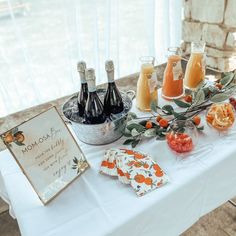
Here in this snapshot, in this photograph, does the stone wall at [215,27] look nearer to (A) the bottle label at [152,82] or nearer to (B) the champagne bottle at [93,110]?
(A) the bottle label at [152,82]

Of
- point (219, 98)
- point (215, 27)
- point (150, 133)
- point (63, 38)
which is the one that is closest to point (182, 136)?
point (150, 133)

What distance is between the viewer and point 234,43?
67.6 inches

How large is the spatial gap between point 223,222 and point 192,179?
67 cm

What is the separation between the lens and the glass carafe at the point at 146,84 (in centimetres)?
86

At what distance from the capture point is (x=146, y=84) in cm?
88

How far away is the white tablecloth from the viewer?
568 millimetres

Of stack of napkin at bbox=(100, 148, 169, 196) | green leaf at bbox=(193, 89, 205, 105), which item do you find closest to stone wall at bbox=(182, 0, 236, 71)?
green leaf at bbox=(193, 89, 205, 105)

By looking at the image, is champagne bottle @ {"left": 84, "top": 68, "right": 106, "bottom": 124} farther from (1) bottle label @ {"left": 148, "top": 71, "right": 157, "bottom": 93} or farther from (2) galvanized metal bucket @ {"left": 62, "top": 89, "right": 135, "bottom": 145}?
(1) bottle label @ {"left": 148, "top": 71, "right": 157, "bottom": 93}

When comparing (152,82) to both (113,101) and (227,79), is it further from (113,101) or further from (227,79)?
(227,79)

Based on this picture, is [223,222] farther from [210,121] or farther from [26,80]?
[26,80]

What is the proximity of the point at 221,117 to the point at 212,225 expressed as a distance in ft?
2.06

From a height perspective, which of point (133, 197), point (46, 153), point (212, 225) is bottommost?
point (212, 225)

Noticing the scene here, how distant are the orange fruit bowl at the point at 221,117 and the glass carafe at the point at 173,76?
19 centimetres

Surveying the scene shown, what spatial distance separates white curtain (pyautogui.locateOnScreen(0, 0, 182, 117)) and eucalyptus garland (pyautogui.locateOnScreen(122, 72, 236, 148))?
A: 0.97m
